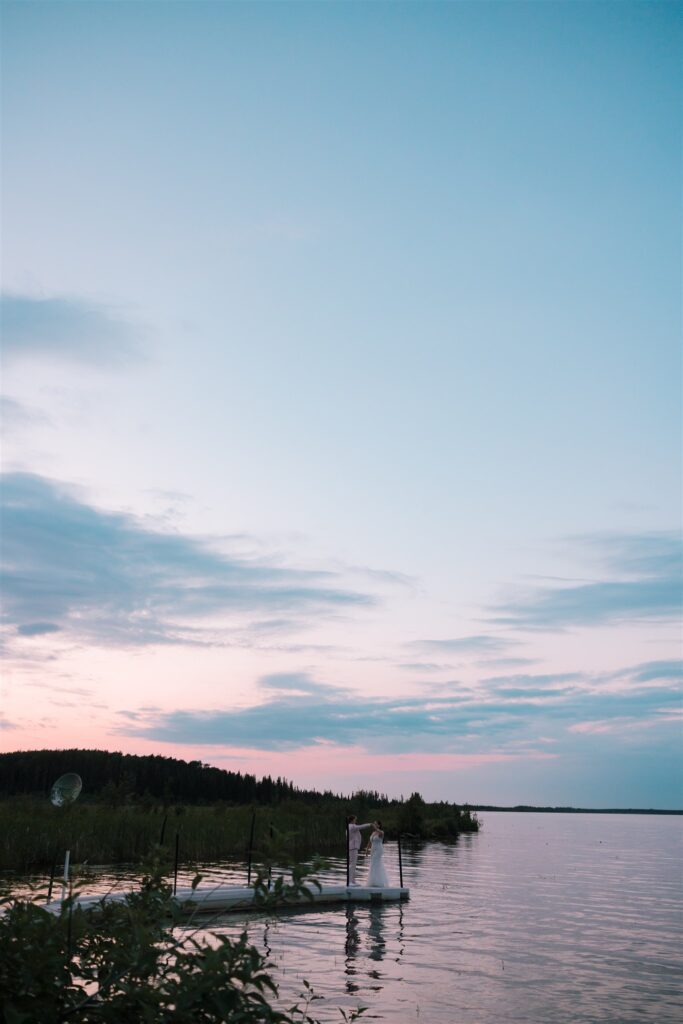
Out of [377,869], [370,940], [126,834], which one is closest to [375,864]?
[377,869]

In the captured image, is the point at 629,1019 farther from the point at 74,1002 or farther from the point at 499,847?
the point at 499,847

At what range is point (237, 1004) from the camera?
5.22 m

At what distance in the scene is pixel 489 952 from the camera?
18.5 m

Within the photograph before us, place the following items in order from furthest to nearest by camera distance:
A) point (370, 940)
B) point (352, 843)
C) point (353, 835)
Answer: point (352, 843)
point (353, 835)
point (370, 940)

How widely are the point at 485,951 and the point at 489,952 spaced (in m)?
0.12

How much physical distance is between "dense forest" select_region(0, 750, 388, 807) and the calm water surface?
43171 mm

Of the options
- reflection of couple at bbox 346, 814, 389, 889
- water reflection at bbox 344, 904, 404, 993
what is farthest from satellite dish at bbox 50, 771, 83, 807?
reflection of couple at bbox 346, 814, 389, 889

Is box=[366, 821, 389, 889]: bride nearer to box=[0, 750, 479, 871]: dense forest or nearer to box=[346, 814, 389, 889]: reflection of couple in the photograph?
box=[346, 814, 389, 889]: reflection of couple

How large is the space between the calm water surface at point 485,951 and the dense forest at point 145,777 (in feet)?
142

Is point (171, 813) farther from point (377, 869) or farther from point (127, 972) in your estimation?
point (127, 972)

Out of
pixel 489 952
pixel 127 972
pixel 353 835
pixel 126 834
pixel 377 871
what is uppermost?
pixel 127 972

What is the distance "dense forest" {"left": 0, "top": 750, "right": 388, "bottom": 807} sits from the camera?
7300cm

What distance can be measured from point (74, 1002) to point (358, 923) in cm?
1779

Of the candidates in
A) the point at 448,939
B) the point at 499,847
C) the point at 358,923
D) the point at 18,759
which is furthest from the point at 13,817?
the point at 18,759
